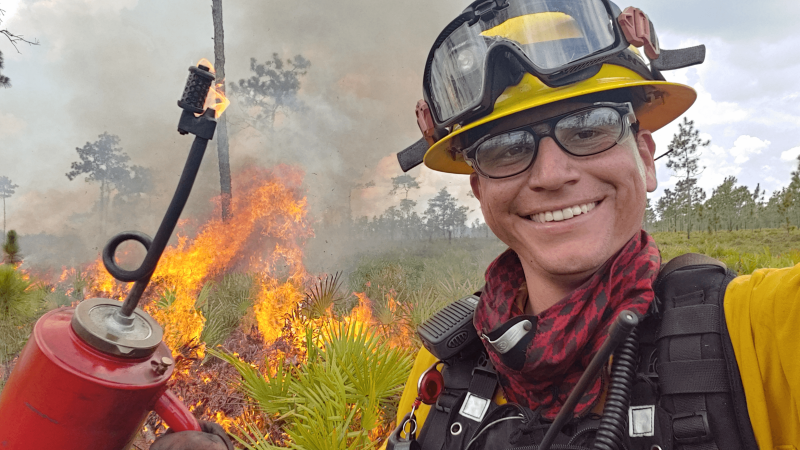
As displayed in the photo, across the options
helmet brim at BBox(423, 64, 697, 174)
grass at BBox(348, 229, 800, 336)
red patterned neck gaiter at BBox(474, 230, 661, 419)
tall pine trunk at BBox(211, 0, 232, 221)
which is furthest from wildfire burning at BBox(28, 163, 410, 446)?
helmet brim at BBox(423, 64, 697, 174)

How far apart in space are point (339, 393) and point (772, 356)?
281 cm

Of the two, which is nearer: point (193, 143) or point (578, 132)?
point (193, 143)

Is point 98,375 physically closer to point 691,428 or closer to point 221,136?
point 691,428

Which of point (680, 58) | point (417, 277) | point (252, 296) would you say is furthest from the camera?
point (417, 277)

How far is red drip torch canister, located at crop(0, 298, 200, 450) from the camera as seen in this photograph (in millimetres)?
1192

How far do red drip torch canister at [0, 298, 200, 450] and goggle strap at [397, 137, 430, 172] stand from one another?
55.2 inches

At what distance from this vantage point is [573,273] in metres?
1.43

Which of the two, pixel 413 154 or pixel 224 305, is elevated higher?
pixel 413 154

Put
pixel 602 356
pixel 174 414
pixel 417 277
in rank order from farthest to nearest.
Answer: pixel 417 277 < pixel 174 414 < pixel 602 356

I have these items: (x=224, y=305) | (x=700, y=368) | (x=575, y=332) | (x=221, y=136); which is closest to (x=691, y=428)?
(x=700, y=368)

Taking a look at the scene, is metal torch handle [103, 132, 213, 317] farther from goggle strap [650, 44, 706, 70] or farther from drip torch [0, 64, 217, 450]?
goggle strap [650, 44, 706, 70]

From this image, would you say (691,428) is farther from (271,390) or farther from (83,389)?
(271,390)

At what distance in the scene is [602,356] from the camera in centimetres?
90

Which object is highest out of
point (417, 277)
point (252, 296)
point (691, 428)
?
point (691, 428)
